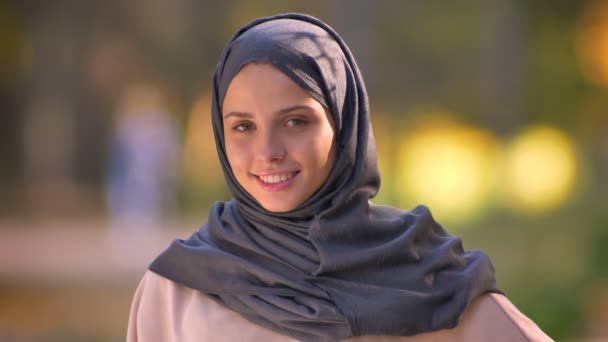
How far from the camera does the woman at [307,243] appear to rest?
2.60 metres

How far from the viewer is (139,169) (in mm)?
12977

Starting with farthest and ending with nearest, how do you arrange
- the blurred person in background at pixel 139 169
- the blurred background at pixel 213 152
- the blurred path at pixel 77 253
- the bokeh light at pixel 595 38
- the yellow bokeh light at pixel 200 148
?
the yellow bokeh light at pixel 200 148 < the bokeh light at pixel 595 38 < the blurred person in background at pixel 139 169 < the blurred path at pixel 77 253 < the blurred background at pixel 213 152

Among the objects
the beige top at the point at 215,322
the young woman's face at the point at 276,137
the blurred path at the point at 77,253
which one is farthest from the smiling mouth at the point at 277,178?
the blurred path at the point at 77,253

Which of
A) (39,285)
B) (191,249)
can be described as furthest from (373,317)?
(39,285)

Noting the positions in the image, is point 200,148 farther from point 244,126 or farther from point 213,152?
point 244,126

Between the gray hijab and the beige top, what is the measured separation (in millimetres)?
30

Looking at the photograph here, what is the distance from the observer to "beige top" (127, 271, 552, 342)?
8.73 ft

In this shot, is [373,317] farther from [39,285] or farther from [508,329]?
[39,285]

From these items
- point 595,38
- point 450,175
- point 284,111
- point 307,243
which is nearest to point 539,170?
point 450,175

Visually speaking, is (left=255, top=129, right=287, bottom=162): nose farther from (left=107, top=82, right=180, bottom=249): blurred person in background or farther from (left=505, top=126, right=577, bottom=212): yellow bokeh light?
(left=107, top=82, right=180, bottom=249): blurred person in background

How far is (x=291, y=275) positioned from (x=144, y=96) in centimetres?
1204

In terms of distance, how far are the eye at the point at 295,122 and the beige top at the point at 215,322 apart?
0.47m

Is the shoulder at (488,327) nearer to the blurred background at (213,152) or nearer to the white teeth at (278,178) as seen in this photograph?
the white teeth at (278,178)

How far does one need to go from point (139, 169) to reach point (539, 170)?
14.9 feet
